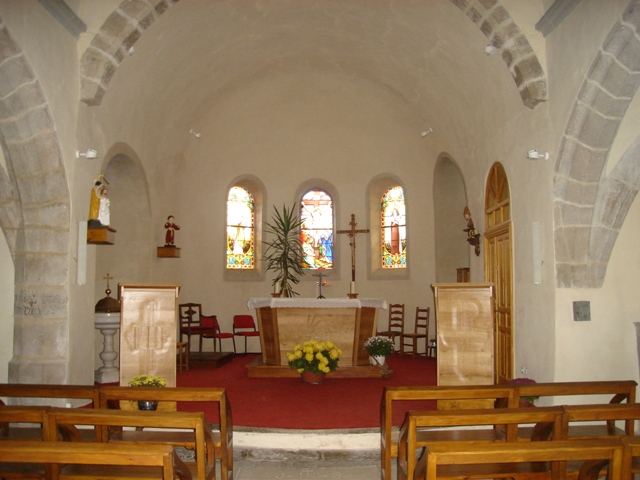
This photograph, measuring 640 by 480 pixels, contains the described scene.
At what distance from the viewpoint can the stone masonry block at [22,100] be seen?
559 cm

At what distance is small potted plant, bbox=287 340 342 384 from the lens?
23.1ft

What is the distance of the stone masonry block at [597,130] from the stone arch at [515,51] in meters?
0.71

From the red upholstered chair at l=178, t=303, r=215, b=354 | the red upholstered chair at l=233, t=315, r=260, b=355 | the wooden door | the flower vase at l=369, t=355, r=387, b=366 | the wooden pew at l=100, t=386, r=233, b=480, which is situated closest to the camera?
the wooden pew at l=100, t=386, r=233, b=480

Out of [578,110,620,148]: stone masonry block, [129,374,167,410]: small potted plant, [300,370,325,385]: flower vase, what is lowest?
[300,370,325,385]: flower vase

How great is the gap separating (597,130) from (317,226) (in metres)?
6.62

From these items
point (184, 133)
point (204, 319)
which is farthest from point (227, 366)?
point (184, 133)

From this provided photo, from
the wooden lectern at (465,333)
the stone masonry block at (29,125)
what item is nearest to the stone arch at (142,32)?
the stone masonry block at (29,125)

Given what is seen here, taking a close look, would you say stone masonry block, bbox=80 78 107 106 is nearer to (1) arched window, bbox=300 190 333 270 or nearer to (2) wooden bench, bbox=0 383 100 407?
(2) wooden bench, bbox=0 383 100 407

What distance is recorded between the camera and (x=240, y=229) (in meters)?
11.6

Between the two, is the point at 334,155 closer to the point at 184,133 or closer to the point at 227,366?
the point at 184,133

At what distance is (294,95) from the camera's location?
1134 cm

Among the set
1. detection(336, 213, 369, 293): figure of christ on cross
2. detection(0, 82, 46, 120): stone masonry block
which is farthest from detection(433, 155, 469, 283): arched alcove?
detection(0, 82, 46, 120): stone masonry block

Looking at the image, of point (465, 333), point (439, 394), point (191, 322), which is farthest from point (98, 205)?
point (439, 394)

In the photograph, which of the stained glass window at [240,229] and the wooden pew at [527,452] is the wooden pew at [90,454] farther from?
the stained glass window at [240,229]
